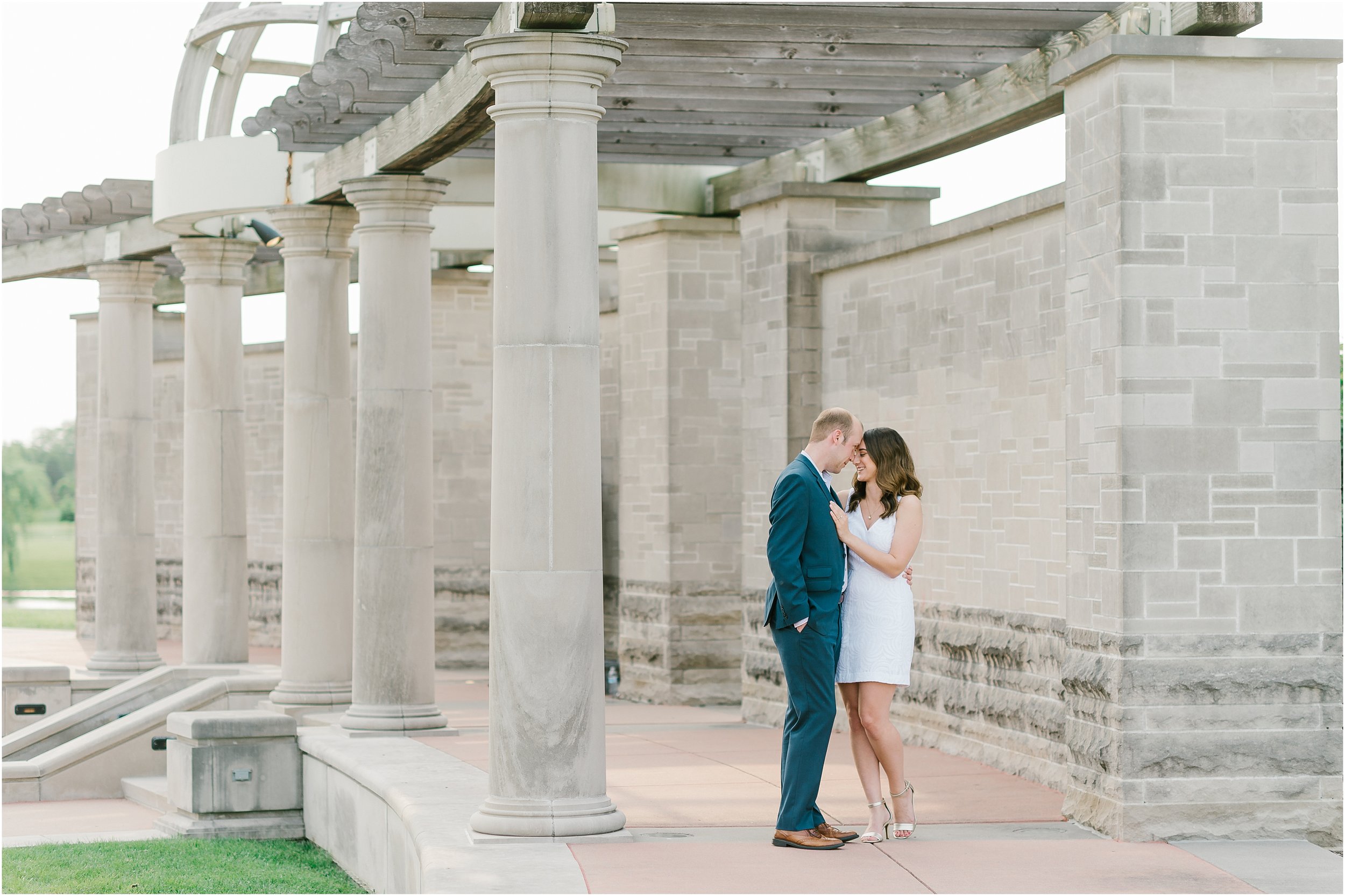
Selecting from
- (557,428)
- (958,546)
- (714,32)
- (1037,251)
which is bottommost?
(958,546)

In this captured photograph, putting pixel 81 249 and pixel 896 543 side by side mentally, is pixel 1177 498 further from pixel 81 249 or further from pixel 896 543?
pixel 81 249

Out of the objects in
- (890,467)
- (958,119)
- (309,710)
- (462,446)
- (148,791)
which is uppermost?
(958,119)

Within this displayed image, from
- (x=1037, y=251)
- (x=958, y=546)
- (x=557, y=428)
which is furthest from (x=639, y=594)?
(x=557, y=428)

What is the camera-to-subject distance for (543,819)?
7.36 metres

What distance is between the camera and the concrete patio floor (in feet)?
21.9

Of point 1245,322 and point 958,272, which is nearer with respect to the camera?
point 1245,322

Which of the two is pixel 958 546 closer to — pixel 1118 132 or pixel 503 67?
pixel 1118 132

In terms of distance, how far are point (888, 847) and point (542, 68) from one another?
12.5 ft

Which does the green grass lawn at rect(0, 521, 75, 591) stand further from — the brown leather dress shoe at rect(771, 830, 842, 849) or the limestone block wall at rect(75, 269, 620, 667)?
the brown leather dress shoe at rect(771, 830, 842, 849)

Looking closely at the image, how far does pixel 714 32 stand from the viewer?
388 inches

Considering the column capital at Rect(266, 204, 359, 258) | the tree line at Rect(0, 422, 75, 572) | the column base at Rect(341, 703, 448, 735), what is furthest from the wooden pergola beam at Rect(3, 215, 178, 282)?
the tree line at Rect(0, 422, 75, 572)

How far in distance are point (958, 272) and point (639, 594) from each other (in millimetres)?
5692

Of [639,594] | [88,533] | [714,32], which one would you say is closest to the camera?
[714,32]

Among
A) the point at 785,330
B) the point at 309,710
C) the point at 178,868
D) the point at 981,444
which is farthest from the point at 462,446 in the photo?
the point at 981,444
